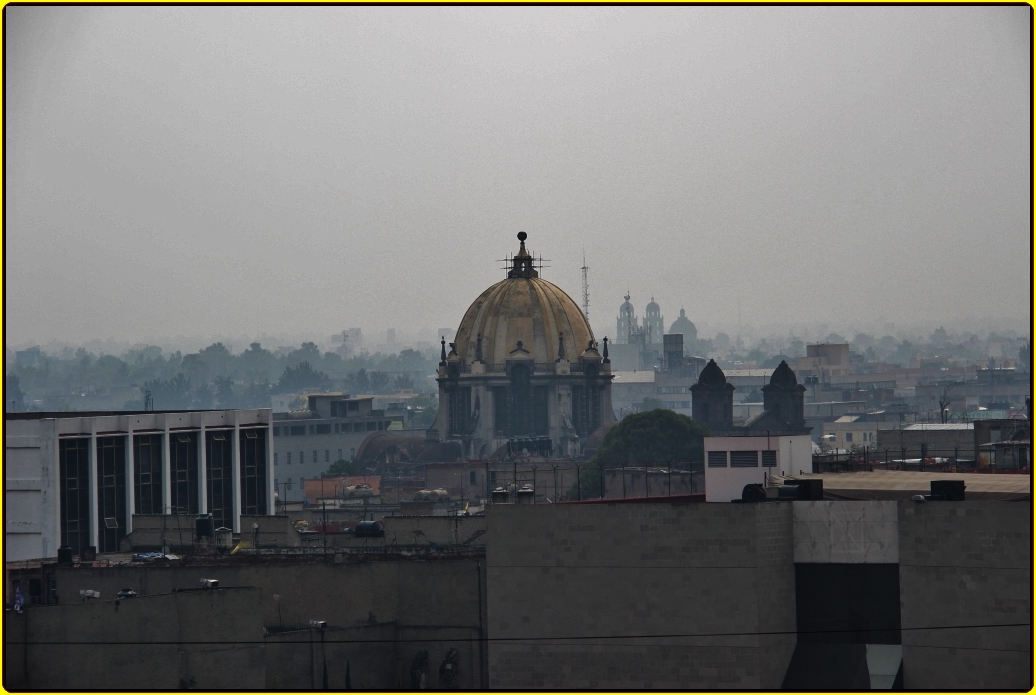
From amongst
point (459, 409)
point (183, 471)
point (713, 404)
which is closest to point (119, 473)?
point (183, 471)

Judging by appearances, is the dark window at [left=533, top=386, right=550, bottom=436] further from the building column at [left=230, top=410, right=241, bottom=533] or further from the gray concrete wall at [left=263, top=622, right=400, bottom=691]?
the gray concrete wall at [left=263, top=622, right=400, bottom=691]

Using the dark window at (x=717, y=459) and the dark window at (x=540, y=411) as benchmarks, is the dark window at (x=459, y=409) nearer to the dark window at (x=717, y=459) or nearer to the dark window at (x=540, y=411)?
the dark window at (x=540, y=411)

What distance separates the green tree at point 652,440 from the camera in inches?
3497

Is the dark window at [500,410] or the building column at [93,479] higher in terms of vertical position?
the dark window at [500,410]

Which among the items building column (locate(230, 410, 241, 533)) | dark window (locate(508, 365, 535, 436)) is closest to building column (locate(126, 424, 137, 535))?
building column (locate(230, 410, 241, 533))

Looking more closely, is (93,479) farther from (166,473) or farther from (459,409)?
(459,409)

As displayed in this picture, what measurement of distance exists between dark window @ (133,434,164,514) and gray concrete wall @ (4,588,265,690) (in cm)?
1672

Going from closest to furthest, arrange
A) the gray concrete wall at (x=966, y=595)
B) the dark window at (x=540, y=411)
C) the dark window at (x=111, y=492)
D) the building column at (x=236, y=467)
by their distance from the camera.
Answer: the gray concrete wall at (x=966, y=595) < the dark window at (x=111, y=492) < the building column at (x=236, y=467) < the dark window at (x=540, y=411)

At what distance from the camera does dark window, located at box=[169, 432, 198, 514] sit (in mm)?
45438

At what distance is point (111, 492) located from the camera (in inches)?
1694

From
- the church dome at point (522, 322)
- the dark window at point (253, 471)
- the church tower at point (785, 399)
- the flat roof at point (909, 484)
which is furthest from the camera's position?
the church tower at point (785, 399)

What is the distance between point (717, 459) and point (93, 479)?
14440 mm

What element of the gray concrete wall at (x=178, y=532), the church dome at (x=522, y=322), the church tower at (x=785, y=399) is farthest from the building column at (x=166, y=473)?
the church tower at (x=785, y=399)

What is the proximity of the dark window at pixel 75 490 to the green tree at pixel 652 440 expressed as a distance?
1845 inches
